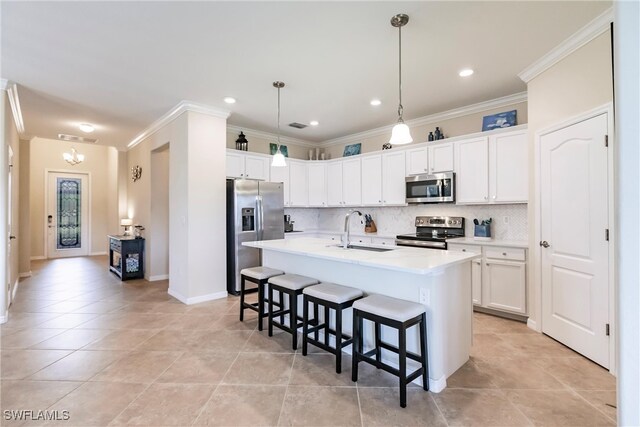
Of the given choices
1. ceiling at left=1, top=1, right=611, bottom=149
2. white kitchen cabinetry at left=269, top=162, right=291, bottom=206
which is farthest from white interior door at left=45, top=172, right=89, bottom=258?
white kitchen cabinetry at left=269, top=162, right=291, bottom=206

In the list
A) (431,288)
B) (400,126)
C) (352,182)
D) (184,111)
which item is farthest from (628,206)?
(352,182)

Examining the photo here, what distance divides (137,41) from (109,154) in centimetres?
820

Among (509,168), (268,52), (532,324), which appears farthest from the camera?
(509,168)

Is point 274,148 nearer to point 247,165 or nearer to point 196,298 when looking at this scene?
point 247,165

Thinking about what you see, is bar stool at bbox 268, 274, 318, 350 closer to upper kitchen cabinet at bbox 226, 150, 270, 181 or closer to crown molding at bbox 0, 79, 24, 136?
upper kitchen cabinet at bbox 226, 150, 270, 181

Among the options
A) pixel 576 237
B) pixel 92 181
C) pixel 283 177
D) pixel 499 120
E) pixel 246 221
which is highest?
pixel 499 120

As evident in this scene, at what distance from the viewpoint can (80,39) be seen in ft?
8.34

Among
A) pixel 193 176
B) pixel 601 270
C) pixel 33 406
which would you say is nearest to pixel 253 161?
pixel 193 176

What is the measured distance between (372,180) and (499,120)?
80.1 inches

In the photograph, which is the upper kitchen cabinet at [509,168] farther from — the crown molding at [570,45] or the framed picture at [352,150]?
the framed picture at [352,150]

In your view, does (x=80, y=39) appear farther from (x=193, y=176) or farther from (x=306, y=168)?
(x=306, y=168)

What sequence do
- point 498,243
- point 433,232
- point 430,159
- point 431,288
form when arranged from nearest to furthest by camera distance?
point 431,288
point 498,243
point 430,159
point 433,232

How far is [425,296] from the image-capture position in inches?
85.7

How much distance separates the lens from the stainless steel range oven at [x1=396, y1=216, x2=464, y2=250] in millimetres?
4102
